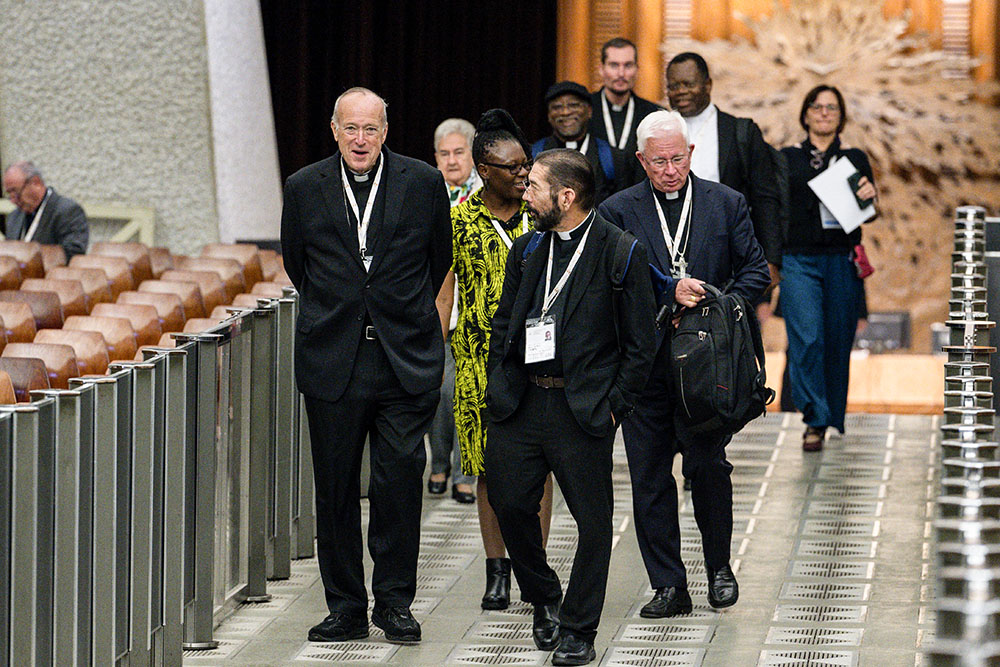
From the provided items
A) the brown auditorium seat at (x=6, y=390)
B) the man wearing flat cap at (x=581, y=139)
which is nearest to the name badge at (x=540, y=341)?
the brown auditorium seat at (x=6, y=390)

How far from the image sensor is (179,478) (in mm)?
4512

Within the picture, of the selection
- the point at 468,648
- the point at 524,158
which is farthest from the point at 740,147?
the point at 468,648

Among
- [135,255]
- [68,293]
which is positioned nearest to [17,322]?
[68,293]

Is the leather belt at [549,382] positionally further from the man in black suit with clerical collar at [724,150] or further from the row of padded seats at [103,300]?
the man in black suit with clerical collar at [724,150]

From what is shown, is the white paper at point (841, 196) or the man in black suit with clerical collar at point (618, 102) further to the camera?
the white paper at point (841, 196)

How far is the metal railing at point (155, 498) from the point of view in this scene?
355cm

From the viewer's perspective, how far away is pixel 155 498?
432cm

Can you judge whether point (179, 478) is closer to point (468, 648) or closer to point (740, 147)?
point (468, 648)

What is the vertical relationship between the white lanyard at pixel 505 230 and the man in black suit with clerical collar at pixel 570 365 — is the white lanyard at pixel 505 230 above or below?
above

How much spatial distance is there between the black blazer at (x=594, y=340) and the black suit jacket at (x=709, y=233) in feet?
1.82

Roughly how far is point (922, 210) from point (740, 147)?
698 cm

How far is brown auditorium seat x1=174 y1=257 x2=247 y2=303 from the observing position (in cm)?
875

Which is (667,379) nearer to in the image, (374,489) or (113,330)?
(374,489)

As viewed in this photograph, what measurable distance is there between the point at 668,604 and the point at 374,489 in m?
0.99
